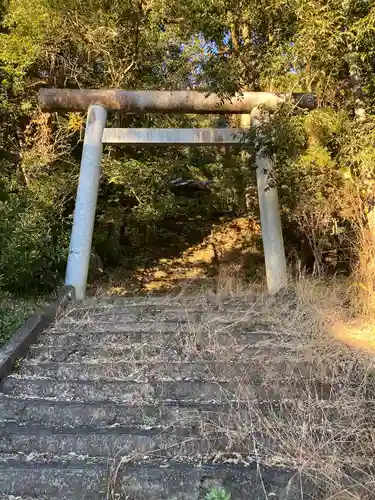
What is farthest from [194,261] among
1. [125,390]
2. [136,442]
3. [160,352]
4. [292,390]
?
[136,442]

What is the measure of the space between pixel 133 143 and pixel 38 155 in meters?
2.96

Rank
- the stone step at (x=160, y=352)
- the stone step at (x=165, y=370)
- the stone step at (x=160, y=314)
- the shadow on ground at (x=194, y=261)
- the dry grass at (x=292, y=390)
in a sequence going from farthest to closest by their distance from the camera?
1. the shadow on ground at (x=194, y=261)
2. the stone step at (x=160, y=314)
3. the stone step at (x=160, y=352)
4. the stone step at (x=165, y=370)
5. the dry grass at (x=292, y=390)

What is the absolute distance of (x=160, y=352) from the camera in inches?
166

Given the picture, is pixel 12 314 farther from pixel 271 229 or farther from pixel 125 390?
pixel 271 229

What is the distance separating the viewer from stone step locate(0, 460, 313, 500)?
2.53 meters

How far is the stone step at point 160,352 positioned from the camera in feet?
13.3

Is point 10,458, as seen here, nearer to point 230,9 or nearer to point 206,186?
point 230,9

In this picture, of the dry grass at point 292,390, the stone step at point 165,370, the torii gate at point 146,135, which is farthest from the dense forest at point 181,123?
the stone step at point 165,370

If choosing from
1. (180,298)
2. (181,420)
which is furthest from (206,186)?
(181,420)

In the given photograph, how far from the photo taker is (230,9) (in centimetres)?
537

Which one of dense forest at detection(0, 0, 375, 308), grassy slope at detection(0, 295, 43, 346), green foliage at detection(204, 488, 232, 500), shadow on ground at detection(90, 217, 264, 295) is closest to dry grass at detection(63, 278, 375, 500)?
green foliage at detection(204, 488, 232, 500)

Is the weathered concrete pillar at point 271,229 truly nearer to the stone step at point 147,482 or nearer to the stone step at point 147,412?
the stone step at point 147,412

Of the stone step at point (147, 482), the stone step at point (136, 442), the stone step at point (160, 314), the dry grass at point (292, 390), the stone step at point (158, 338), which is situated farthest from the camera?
the stone step at point (160, 314)

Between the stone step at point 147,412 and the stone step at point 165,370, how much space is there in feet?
1.29
